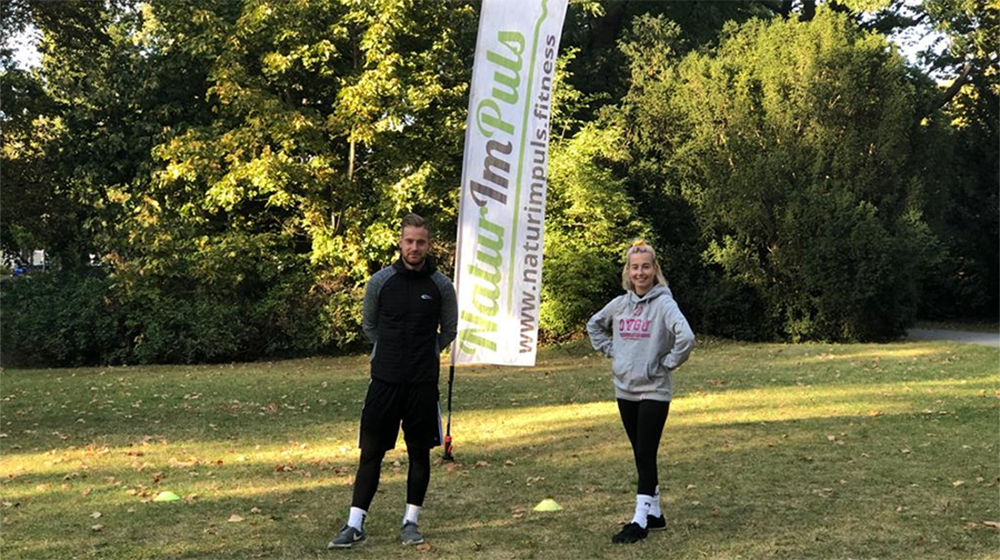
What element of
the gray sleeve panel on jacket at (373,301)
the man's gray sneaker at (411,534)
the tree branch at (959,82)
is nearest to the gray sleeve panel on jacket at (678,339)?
the gray sleeve panel on jacket at (373,301)

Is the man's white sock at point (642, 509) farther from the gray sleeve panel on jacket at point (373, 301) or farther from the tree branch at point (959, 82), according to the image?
the tree branch at point (959, 82)

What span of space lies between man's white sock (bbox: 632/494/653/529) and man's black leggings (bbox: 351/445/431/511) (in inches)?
50.1

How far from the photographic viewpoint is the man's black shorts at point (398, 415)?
5387 millimetres

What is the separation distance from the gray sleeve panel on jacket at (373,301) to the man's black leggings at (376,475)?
67cm

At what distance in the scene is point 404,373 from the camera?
5.37 meters

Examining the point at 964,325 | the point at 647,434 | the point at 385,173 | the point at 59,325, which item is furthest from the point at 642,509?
the point at 964,325

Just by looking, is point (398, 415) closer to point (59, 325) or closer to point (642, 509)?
point (642, 509)

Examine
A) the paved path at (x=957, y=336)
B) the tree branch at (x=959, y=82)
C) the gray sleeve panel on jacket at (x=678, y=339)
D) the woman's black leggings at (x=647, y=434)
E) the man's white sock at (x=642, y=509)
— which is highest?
the tree branch at (x=959, y=82)

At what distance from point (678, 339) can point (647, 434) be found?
59 centimetres

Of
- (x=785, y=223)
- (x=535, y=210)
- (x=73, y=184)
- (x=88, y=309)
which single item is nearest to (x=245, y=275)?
(x=88, y=309)

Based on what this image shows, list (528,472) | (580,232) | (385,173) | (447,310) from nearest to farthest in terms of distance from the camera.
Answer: (447,310)
(528,472)
(385,173)
(580,232)

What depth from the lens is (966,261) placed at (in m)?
28.6

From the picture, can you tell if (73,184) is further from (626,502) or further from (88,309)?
(626,502)

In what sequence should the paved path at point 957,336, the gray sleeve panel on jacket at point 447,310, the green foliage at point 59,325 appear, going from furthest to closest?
1. the paved path at point 957,336
2. the green foliage at point 59,325
3. the gray sleeve panel on jacket at point 447,310
